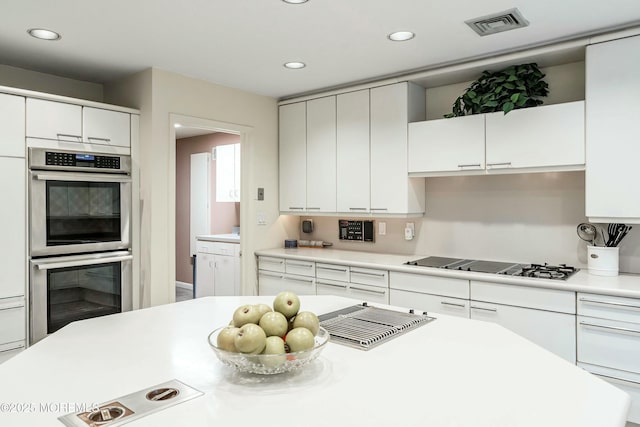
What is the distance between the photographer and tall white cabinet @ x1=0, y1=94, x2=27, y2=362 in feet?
9.18

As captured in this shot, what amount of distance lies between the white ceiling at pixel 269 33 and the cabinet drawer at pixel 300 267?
5.40 feet

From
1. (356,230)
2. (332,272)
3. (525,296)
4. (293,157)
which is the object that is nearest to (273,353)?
(525,296)

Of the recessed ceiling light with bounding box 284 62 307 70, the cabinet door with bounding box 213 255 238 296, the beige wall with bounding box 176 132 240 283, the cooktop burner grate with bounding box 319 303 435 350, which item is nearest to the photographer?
the cooktop burner grate with bounding box 319 303 435 350

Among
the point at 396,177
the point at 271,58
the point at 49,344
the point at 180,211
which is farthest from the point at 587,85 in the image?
the point at 180,211

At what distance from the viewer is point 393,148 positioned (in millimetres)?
3707

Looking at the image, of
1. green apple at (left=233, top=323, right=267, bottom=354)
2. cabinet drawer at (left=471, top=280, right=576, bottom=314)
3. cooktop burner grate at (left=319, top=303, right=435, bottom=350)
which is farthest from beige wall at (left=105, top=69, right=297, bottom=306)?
green apple at (left=233, top=323, right=267, bottom=354)

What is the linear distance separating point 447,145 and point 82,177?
2716 mm

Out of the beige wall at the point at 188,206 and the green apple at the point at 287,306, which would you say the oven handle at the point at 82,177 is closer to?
the green apple at the point at 287,306

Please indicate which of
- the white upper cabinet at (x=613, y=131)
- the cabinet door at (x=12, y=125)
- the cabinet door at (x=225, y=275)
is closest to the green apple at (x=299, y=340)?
the white upper cabinet at (x=613, y=131)

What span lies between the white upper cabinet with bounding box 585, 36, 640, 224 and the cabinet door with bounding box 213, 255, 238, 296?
3.53 meters

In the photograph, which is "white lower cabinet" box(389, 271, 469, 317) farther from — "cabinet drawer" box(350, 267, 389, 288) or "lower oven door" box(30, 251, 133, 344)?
"lower oven door" box(30, 251, 133, 344)

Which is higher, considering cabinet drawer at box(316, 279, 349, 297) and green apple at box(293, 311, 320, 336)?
green apple at box(293, 311, 320, 336)

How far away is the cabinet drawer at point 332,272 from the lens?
12.1 ft

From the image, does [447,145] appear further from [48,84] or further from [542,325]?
[48,84]
